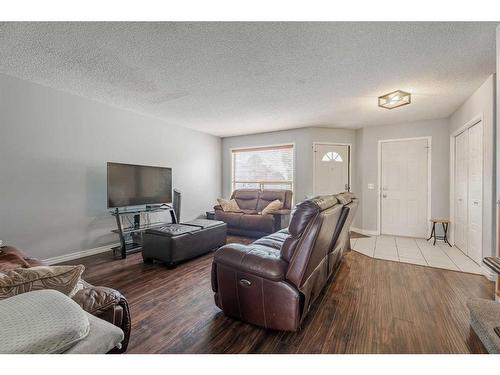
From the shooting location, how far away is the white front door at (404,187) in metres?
4.66

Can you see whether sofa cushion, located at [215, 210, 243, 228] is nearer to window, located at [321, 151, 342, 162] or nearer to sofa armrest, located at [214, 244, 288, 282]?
window, located at [321, 151, 342, 162]

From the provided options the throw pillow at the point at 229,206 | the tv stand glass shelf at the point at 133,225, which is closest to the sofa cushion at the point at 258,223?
the throw pillow at the point at 229,206

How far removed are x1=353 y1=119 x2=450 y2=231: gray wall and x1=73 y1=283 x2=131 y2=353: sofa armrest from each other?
17.0 feet

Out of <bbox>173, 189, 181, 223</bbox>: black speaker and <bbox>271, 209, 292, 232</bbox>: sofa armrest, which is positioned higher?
<bbox>173, 189, 181, 223</bbox>: black speaker

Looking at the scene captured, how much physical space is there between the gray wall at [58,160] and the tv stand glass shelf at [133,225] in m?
0.26

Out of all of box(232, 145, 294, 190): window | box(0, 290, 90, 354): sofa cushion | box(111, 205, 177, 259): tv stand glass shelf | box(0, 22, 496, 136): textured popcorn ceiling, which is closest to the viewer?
box(0, 290, 90, 354): sofa cushion

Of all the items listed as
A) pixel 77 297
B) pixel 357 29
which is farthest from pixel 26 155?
pixel 357 29

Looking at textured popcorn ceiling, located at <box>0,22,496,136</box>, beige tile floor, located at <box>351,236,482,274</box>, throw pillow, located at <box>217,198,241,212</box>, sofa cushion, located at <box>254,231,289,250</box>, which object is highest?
textured popcorn ceiling, located at <box>0,22,496,136</box>

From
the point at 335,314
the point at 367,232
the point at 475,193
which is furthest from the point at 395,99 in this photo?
the point at 367,232

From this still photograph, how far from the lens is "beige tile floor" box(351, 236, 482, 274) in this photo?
318cm

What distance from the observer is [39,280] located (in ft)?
3.07

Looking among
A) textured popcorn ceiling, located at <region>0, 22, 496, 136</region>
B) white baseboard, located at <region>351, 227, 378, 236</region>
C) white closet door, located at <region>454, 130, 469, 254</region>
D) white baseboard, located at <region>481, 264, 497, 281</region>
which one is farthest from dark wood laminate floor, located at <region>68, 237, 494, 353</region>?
textured popcorn ceiling, located at <region>0, 22, 496, 136</region>
